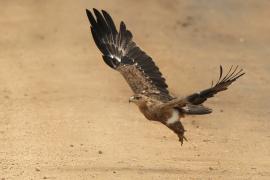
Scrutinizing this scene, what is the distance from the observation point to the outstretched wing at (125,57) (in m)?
11.2

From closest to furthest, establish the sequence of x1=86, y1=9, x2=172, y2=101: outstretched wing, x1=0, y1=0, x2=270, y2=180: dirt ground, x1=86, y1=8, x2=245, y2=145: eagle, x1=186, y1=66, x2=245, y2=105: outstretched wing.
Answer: x1=186, y1=66, x2=245, y2=105: outstretched wing → x1=86, y1=8, x2=245, y2=145: eagle → x1=0, y1=0, x2=270, y2=180: dirt ground → x1=86, y1=9, x2=172, y2=101: outstretched wing

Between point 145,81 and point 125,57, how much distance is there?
2.67 ft

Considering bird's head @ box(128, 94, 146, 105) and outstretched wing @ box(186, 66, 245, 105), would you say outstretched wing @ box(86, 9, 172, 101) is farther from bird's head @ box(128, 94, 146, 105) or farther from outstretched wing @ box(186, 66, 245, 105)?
outstretched wing @ box(186, 66, 245, 105)

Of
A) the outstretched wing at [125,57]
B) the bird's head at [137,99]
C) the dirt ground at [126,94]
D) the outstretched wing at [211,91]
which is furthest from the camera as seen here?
the outstretched wing at [125,57]

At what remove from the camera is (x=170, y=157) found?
11.3m

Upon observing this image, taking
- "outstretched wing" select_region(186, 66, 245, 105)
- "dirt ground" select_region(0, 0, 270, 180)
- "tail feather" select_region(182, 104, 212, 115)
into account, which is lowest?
"dirt ground" select_region(0, 0, 270, 180)

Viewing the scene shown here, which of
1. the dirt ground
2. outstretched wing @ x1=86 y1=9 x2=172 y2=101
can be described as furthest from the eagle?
the dirt ground

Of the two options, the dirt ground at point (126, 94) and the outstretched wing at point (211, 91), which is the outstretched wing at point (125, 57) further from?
the outstretched wing at point (211, 91)

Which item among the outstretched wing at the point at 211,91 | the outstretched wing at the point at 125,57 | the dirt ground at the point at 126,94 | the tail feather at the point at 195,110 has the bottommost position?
the dirt ground at the point at 126,94

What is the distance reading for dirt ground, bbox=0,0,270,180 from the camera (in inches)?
429

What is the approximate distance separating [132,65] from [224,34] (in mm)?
7253

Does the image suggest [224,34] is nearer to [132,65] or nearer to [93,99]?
[93,99]

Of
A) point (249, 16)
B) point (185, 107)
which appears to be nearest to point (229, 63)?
point (249, 16)

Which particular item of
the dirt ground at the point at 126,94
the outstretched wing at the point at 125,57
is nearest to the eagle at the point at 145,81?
the outstretched wing at the point at 125,57
